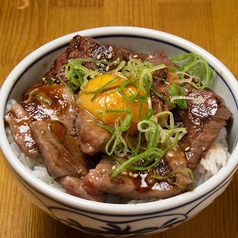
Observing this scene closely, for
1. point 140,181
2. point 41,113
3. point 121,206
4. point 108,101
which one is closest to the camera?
point 121,206

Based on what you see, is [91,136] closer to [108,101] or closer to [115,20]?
[108,101]

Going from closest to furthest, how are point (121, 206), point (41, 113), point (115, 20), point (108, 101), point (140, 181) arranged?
point (121, 206) → point (140, 181) → point (108, 101) → point (41, 113) → point (115, 20)

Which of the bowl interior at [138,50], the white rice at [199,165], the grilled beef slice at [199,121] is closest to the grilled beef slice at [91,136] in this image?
the white rice at [199,165]

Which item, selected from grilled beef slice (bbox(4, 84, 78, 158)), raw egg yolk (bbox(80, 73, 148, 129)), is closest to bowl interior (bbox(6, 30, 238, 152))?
grilled beef slice (bbox(4, 84, 78, 158))

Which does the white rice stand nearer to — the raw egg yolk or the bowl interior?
the bowl interior

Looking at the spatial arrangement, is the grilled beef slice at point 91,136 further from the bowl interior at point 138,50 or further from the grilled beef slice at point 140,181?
the bowl interior at point 138,50

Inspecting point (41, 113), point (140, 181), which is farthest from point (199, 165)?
point (41, 113)
